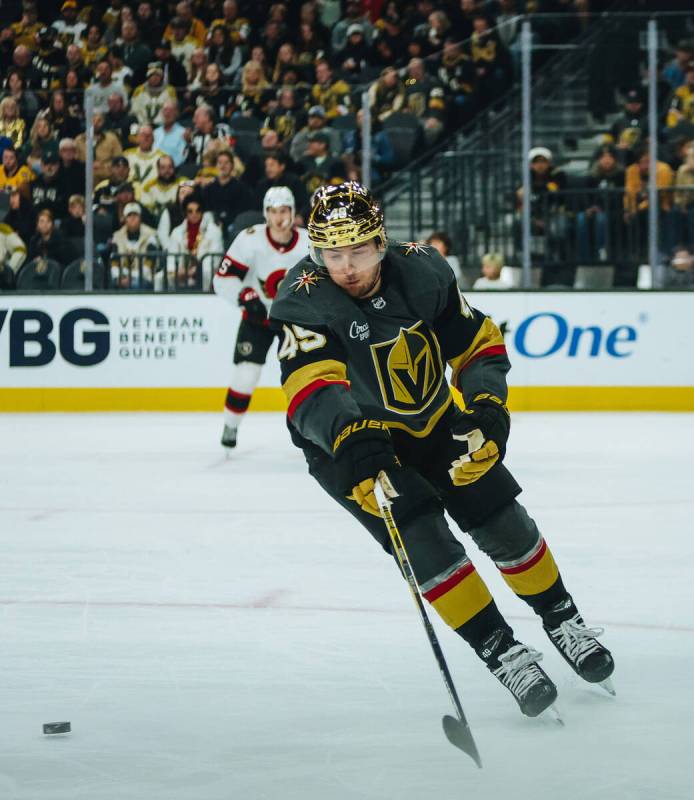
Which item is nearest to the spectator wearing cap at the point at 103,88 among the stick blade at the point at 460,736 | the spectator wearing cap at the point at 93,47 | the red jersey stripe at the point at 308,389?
the spectator wearing cap at the point at 93,47

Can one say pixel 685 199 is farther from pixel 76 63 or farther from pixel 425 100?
pixel 76 63

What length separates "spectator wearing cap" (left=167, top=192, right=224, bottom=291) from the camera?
985 cm

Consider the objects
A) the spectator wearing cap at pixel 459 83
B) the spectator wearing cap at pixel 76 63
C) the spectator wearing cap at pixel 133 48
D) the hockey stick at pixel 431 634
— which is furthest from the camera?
the spectator wearing cap at pixel 133 48

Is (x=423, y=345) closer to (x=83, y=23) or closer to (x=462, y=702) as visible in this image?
(x=462, y=702)

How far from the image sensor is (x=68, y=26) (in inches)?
495

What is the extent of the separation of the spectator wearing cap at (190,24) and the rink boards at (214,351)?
3283 millimetres

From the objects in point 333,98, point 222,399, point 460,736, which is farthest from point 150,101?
point 460,736

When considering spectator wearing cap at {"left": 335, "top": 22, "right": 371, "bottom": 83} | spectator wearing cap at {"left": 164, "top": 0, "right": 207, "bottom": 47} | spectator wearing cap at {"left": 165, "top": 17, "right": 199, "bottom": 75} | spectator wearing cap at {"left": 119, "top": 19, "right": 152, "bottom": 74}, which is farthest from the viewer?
spectator wearing cap at {"left": 164, "top": 0, "right": 207, "bottom": 47}

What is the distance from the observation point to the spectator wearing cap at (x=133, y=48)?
11.6 metres

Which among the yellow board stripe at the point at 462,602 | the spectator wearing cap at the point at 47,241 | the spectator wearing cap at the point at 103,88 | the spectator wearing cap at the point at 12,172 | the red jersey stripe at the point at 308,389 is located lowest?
the yellow board stripe at the point at 462,602

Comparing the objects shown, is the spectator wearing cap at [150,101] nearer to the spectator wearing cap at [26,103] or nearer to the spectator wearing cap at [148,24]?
the spectator wearing cap at [26,103]

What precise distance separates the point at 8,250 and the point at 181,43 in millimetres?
3222

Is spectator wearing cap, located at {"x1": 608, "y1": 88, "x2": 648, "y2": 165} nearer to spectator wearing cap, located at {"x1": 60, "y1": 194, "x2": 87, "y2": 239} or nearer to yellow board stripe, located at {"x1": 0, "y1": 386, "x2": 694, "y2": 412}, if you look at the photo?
yellow board stripe, located at {"x1": 0, "y1": 386, "x2": 694, "y2": 412}

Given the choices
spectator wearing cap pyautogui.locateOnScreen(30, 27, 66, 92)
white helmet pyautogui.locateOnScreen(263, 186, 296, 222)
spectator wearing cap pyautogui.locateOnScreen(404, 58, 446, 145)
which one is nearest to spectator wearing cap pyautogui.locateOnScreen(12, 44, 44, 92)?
spectator wearing cap pyautogui.locateOnScreen(30, 27, 66, 92)
